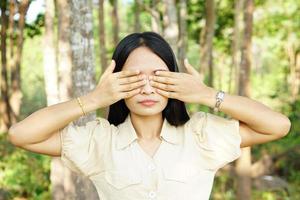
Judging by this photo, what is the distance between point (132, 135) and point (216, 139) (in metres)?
0.32

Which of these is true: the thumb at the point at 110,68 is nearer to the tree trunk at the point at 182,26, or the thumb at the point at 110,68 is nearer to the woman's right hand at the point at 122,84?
the woman's right hand at the point at 122,84

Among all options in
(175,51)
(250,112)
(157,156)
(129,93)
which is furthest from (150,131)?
(175,51)

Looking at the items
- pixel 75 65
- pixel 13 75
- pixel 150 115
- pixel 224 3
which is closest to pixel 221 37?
pixel 224 3

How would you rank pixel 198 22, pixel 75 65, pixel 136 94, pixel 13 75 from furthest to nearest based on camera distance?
pixel 198 22 → pixel 13 75 → pixel 75 65 → pixel 136 94

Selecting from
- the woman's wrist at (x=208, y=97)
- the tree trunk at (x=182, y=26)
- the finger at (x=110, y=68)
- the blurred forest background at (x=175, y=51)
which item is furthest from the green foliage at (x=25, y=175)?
the woman's wrist at (x=208, y=97)

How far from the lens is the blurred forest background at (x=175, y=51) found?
4.69 metres

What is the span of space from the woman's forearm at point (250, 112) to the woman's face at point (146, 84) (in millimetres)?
174

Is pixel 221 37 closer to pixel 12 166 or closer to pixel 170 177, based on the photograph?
pixel 12 166

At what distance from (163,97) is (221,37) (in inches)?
555

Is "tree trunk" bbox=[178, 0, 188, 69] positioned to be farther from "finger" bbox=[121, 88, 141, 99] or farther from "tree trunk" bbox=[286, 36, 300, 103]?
"finger" bbox=[121, 88, 141, 99]

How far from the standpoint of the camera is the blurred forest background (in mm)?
4688

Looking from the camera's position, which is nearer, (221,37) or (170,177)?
(170,177)

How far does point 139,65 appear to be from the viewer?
2186mm

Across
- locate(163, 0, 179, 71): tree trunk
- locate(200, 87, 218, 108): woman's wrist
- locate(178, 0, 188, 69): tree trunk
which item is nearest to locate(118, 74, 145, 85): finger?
locate(200, 87, 218, 108): woman's wrist
